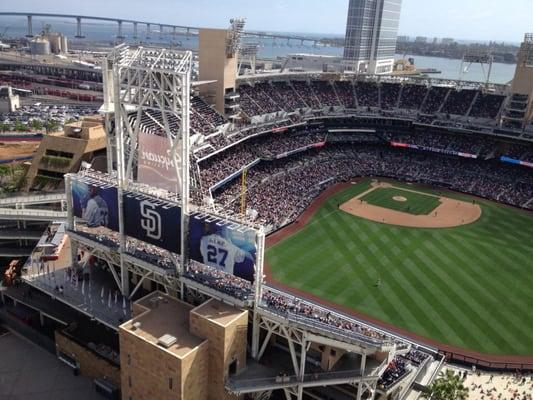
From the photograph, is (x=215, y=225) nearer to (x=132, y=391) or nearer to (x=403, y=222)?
(x=132, y=391)

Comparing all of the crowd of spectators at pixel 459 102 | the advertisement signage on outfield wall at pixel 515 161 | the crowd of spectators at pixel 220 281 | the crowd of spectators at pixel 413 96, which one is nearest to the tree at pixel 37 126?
the crowd of spectators at pixel 413 96

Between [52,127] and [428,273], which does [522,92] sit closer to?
[428,273]

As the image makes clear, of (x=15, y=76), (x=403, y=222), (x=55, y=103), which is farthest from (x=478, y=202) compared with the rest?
(x=15, y=76)

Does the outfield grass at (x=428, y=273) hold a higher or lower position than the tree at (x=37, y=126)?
lower

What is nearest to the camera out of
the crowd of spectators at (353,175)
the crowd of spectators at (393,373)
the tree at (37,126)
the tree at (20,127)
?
the crowd of spectators at (393,373)

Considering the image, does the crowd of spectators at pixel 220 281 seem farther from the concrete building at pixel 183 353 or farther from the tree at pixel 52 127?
the tree at pixel 52 127

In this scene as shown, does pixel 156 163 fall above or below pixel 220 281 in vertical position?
above

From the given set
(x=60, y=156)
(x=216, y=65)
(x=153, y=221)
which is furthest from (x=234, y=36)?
(x=153, y=221)
